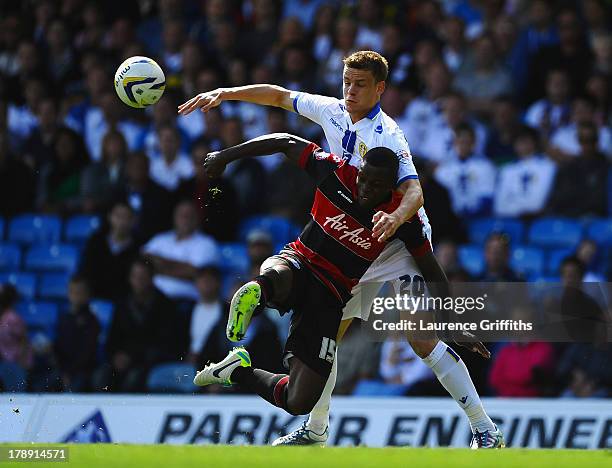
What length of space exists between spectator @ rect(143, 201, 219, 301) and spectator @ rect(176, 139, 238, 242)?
14 cm

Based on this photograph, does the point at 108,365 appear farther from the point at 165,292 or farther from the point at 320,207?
the point at 320,207

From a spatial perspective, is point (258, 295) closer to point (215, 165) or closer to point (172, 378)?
point (215, 165)

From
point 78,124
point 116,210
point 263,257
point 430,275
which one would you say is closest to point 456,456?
point 430,275

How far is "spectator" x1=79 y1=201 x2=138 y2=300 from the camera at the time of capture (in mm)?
15609

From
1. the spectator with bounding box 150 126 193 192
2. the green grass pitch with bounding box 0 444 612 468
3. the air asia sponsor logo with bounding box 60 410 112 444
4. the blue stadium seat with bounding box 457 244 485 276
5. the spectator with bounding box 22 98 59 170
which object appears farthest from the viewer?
the spectator with bounding box 22 98 59 170

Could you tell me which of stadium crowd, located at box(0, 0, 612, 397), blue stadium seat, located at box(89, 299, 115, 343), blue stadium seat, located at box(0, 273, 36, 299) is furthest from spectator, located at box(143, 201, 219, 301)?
blue stadium seat, located at box(0, 273, 36, 299)

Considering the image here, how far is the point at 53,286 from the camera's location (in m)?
16.5

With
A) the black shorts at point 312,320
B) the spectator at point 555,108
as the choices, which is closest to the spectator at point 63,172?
the spectator at point 555,108

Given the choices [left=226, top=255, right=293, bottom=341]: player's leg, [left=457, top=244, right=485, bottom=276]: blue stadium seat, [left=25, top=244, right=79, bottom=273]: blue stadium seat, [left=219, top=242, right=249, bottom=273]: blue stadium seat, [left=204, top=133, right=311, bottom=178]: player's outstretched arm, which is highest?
[left=204, top=133, right=311, bottom=178]: player's outstretched arm

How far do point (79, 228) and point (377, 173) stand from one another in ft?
27.7

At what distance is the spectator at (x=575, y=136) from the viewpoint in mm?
15013

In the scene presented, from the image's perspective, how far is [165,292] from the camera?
49.9ft

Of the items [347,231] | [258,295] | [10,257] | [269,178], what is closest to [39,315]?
[10,257]

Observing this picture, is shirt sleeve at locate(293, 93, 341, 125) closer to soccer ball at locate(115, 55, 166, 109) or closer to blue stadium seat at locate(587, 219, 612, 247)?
soccer ball at locate(115, 55, 166, 109)
